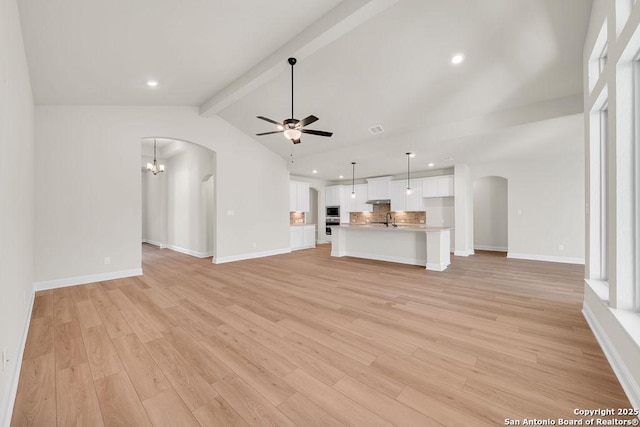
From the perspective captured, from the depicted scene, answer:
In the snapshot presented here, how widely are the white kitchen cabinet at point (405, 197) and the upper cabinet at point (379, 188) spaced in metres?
0.17

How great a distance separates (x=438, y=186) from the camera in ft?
25.9

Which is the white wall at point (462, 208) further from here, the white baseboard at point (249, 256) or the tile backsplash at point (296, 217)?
the tile backsplash at point (296, 217)

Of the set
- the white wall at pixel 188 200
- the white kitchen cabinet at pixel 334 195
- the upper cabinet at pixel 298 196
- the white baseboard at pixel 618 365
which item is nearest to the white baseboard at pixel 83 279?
the white wall at pixel 188 200

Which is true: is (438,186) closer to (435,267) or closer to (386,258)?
(386,258)

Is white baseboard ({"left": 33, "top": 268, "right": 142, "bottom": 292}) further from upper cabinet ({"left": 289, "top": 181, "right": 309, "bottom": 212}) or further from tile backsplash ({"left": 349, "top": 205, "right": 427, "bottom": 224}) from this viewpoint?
tile backsplash ({"left": 349, "top": 205, "right": 427, "bottom": 224})

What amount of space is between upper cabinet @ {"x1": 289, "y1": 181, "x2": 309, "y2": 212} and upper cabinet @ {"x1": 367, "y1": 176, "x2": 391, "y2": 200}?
2.28 metres

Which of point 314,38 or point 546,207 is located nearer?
point 314,38

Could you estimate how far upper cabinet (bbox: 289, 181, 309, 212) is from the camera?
29.2ft

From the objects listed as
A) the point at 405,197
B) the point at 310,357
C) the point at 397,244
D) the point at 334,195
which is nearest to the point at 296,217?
the point at 334,195

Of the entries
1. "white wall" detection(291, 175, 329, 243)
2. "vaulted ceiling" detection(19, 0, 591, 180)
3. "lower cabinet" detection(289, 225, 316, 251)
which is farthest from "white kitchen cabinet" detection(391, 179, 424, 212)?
"lower cabinet" detection(289, 225, 316, 251)

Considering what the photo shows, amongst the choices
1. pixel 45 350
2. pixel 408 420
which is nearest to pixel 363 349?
pixel 408 420

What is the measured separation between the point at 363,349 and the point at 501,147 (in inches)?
230

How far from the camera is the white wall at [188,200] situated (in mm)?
7062

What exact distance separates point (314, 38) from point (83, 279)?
17.4 ft
